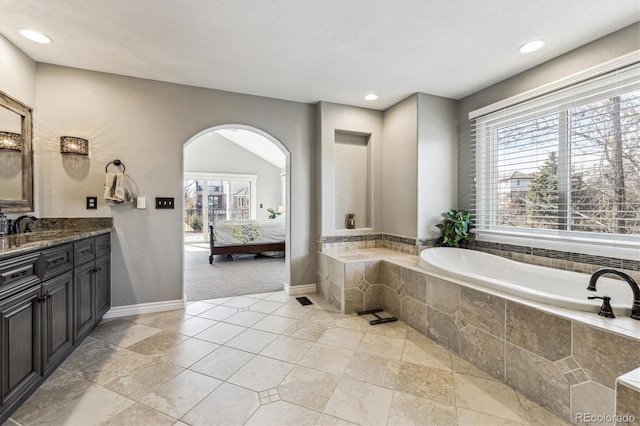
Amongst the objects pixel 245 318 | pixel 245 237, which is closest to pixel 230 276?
pixel 245 237

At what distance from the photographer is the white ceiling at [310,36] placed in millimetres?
1825

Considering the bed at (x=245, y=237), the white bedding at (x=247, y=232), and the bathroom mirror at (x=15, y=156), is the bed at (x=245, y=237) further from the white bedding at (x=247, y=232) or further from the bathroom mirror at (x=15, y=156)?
the bathroom mirror at (x=15, y=156)

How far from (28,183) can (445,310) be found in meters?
3.70

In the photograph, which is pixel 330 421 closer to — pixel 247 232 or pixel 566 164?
pixel 566 164

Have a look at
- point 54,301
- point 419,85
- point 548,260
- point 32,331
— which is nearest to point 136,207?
point 54,301

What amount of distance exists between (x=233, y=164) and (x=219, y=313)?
6561mm

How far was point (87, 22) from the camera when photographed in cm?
198

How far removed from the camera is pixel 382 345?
226 cm

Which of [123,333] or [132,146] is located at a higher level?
[132,146]

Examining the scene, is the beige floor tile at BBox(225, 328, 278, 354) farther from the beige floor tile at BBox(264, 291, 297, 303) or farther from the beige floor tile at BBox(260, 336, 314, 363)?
the beige floor tile at BBox(264, 291, 297, 303)

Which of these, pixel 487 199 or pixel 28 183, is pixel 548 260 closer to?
pixel 487 199

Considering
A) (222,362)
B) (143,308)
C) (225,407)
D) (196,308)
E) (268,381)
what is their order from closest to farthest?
1. (225,407)
2. (268,381)
3. (222,362)
4. (143,308)
5. (196,308)

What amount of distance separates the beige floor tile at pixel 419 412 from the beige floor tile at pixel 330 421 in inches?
9.2

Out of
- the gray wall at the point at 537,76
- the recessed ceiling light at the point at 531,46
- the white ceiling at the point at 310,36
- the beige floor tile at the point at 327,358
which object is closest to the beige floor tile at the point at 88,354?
the beige floor tile at the point at 327,358
